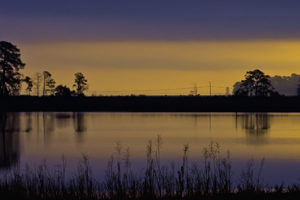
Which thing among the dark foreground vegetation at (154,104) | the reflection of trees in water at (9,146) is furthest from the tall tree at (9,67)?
the reflection of trees in water at (9,146)

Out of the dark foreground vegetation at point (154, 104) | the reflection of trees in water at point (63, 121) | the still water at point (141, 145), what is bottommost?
the still water at point (141, 145)

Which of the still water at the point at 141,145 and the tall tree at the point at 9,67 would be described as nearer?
the still water at the point at 141,145

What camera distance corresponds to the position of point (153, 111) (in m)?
99.6

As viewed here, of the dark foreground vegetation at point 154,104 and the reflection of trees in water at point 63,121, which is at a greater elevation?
the dark foreground vegetation at point 154,104

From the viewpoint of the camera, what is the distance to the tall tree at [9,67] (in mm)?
91188

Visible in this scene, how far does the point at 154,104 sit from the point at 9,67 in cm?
3600

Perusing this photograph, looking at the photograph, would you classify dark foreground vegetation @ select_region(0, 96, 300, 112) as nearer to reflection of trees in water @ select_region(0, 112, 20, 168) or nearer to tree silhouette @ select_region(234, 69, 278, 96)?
tree silhouette @ select_region(234, 69, 278, 96)

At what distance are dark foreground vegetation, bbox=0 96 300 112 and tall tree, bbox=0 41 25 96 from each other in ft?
7.72

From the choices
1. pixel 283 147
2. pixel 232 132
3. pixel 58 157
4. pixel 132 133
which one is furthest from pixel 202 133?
→ pixel 58 157

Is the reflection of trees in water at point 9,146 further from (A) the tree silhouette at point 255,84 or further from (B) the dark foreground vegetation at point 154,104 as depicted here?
(A) the tree silhouette at point 255,84

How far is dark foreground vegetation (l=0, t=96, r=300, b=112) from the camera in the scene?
94.7m

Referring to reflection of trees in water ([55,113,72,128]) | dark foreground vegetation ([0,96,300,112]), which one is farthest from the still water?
dark foreground vegetation ([0,96,300,112])

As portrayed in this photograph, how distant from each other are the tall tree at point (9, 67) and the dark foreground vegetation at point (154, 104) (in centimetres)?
235

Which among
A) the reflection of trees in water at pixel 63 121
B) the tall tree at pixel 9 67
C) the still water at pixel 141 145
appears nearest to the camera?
the still water at pixel 141 145
